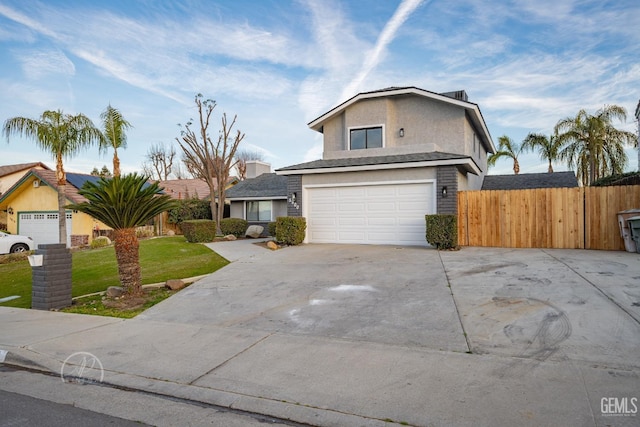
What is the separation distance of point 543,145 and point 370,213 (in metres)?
18.6

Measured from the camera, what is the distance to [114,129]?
20.4m

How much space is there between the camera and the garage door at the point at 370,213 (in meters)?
14.1

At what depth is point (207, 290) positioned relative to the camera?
880 centimetres

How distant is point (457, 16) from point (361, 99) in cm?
596

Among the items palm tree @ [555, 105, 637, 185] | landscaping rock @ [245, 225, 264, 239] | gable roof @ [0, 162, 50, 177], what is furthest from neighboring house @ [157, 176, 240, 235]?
palm tree @ [555, 105, 637, 185]

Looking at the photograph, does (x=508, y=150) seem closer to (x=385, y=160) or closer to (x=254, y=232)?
(x=385, y=160)

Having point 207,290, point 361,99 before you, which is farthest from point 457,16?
point 207,290

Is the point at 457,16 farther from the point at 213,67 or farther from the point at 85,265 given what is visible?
the point at 85,265

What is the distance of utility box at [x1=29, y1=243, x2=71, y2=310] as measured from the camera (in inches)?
316

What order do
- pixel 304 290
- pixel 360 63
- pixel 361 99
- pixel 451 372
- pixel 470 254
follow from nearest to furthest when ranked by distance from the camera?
pixel 451 372
pixel 304 290
pixel 470 254
pixel 360 63
pixel 361 99

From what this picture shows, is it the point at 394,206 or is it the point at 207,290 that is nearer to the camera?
the point at 207,290

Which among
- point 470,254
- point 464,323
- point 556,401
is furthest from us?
point 470,254

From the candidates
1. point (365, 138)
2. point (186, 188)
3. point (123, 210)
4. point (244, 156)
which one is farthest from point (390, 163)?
point (244, 156)

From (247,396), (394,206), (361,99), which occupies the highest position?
(361,99)
